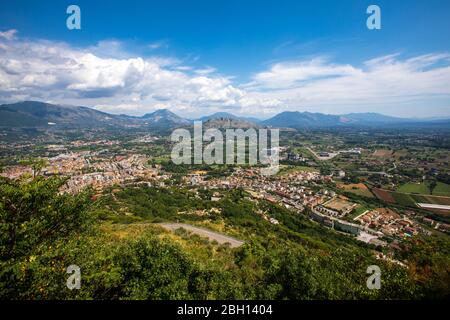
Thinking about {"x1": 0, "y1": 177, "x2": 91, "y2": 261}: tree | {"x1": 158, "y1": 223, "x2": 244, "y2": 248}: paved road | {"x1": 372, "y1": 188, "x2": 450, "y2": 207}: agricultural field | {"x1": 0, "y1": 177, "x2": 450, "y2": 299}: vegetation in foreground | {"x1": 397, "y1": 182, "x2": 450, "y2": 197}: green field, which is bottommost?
{"x1": 372, "y1": 188, "x2": 450, "y2": 207}: agricultural field

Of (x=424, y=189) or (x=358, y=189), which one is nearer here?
(x=424, y=189)

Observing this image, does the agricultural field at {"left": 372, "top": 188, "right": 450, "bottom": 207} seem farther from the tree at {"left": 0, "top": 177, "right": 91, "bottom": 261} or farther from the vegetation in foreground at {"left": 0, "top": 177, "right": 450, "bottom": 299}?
the tree at {"left": 0, "top": 177, "right": 91, "bottom": 261}

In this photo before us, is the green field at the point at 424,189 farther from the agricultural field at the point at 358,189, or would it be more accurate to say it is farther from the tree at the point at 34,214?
the tree at the point at 34,214

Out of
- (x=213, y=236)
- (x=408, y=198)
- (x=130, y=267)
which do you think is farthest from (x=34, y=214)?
(x=408, y=198)

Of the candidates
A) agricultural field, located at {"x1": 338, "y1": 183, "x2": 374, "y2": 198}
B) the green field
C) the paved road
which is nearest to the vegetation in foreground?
the paved road

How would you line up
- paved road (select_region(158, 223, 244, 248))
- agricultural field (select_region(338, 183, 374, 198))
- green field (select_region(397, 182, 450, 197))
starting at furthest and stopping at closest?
agricultural field (select_region(338, 183, 374, 198)) < green field (select_region(397, 182, 450, 197)) < paved road (select_region(158, 223, 244, 248))

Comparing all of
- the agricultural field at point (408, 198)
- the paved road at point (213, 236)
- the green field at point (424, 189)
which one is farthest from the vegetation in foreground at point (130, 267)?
the green field at point (424, 189)

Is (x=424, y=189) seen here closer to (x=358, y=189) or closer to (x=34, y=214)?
(x=358, y=189)
